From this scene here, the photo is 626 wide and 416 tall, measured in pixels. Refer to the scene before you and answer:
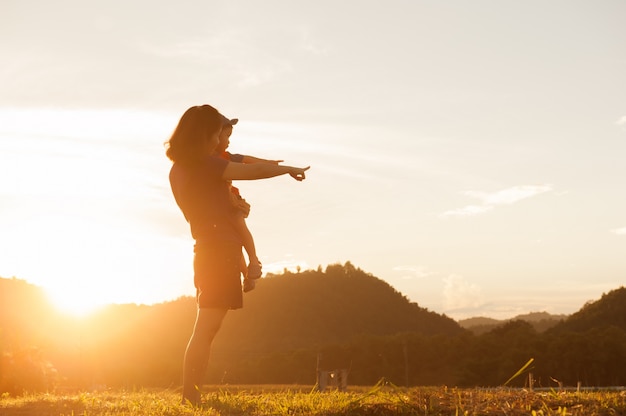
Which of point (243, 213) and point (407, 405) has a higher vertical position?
point (243, 213)

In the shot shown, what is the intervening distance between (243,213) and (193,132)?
2.77ft

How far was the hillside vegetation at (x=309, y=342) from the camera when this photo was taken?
46.8 metres

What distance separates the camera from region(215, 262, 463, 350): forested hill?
7788 cm

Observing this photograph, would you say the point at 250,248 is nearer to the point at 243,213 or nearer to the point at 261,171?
the point at 243,213

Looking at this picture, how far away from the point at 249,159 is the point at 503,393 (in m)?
3.03

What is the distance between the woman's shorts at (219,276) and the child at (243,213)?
0.20 m

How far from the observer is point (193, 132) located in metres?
5.69

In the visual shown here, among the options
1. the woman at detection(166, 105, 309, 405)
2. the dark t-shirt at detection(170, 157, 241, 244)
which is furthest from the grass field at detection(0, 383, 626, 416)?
the dark t-shirt at detection(170, 157, 241, 244)

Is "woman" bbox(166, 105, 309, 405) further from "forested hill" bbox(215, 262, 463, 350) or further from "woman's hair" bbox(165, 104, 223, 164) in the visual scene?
"forested hill" bbox(215, 262, 463, 350)

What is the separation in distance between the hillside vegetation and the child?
437 inches

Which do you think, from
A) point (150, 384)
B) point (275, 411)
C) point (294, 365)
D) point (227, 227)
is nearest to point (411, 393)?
point (275, 411)

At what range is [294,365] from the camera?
55.8 metres

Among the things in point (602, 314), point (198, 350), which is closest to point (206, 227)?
point (198, 350)

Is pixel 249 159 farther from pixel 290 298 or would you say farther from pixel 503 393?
pixel 290 298
